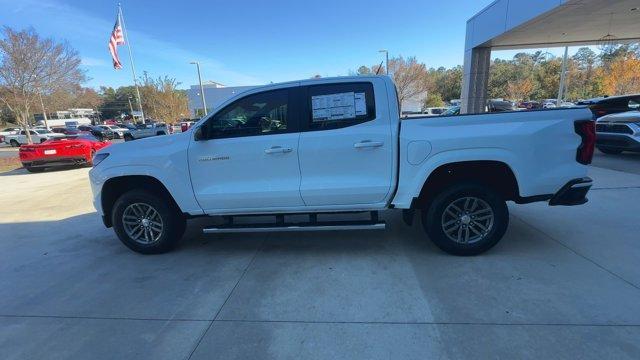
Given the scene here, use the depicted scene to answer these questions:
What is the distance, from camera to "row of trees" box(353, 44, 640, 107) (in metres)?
34.9

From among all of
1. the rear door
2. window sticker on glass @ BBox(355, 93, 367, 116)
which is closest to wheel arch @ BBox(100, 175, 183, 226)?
the rear door

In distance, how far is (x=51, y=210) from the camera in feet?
23.5

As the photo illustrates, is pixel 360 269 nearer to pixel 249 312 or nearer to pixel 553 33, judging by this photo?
pixel 249 312

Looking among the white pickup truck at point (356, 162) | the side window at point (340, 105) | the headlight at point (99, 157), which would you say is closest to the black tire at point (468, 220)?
the white pickup truck at point (356, 162)

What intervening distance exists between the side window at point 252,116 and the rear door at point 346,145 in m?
0.30

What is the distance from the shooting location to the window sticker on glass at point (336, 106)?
3.99 metres

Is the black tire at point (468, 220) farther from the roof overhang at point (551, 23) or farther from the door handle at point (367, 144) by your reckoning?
the roof overhang at point (551, 23)

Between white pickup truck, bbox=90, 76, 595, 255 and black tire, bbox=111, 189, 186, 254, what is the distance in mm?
18

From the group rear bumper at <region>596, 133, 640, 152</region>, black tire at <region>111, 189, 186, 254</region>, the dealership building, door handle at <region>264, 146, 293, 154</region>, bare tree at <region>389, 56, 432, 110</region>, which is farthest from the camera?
bare tree at <region>389, 56, 432, 110</region>

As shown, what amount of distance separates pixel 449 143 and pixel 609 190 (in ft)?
15.3

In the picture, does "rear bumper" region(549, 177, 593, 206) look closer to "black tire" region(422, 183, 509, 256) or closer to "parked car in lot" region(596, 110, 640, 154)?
"black tire" region(422, 183, 509, 256)

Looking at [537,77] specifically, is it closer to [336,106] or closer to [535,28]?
[535,28]

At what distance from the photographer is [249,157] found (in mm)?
4043

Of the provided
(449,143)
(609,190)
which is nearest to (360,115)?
(449,143)
